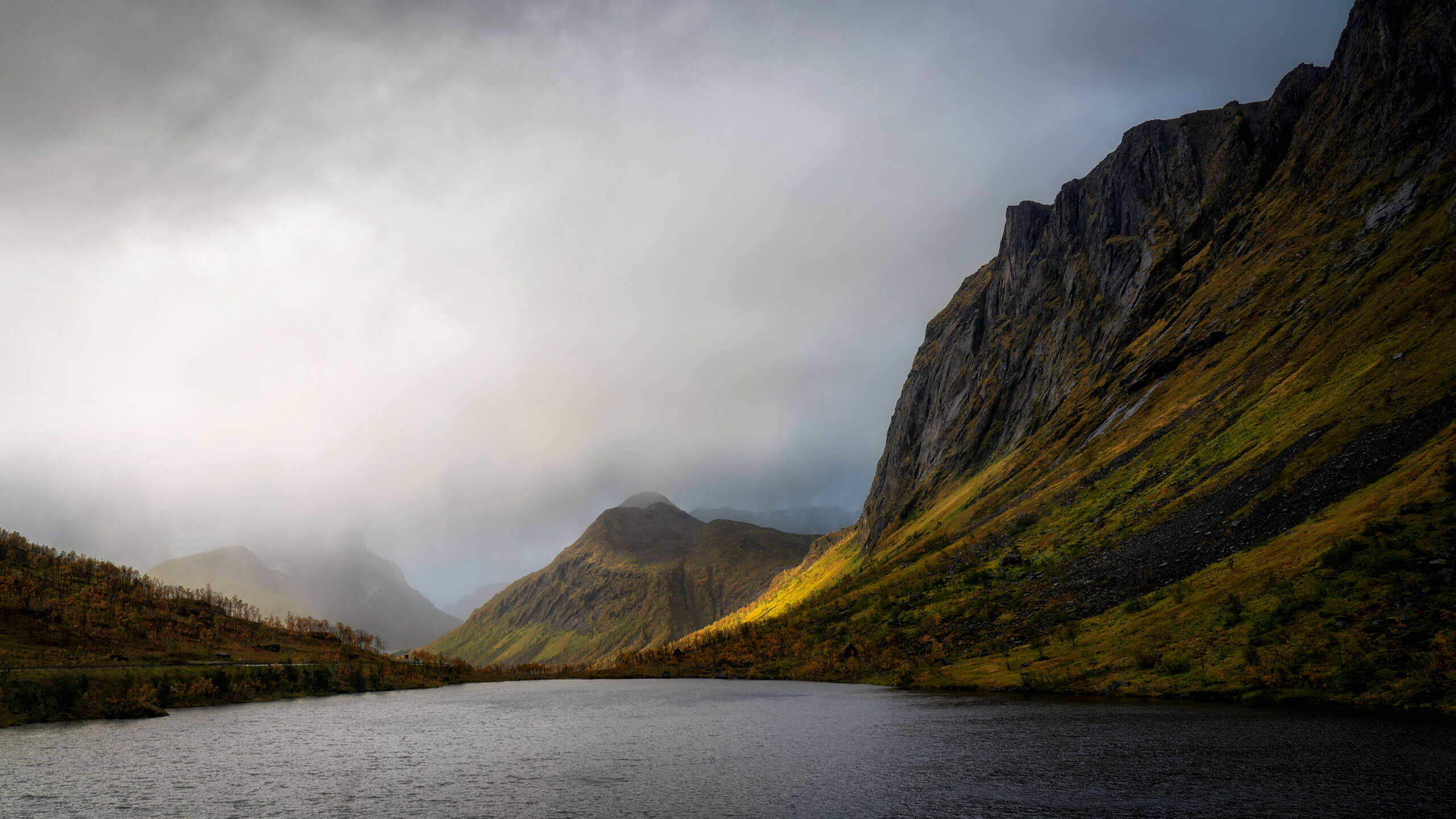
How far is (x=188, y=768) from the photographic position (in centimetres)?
2866

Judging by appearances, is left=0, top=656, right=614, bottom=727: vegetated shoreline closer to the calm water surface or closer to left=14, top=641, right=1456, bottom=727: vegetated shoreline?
left=14, top=641, right=1456, bottom=727: vegetated shoreline

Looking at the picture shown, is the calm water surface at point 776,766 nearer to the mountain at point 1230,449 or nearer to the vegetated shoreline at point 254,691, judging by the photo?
the vegetated shoreline at point 254,691

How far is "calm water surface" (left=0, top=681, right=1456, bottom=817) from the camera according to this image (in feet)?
66.5

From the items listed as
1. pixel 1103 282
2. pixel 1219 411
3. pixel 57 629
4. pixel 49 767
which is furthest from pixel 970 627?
pixel 1103 282

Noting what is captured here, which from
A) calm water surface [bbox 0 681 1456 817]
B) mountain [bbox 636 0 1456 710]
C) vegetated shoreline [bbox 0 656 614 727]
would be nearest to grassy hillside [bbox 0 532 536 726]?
vegetated shoreline [bbox 0 656 614 727]

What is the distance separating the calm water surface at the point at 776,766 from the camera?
20266 mm

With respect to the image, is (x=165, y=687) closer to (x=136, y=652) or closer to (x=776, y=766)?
(x=136, y=652)

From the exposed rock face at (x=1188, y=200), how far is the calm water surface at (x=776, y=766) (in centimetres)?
10051

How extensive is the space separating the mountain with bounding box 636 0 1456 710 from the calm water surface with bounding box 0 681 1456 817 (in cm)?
872

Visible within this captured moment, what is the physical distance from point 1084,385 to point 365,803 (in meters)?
160

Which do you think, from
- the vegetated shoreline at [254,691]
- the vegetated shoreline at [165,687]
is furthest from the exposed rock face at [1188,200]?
the vegetated shoreline at [165,687]

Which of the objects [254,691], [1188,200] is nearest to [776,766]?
[254,691]

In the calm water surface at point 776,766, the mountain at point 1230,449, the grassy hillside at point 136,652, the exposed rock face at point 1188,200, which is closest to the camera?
the calm water surface at point 776,766

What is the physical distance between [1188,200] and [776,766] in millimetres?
183903
